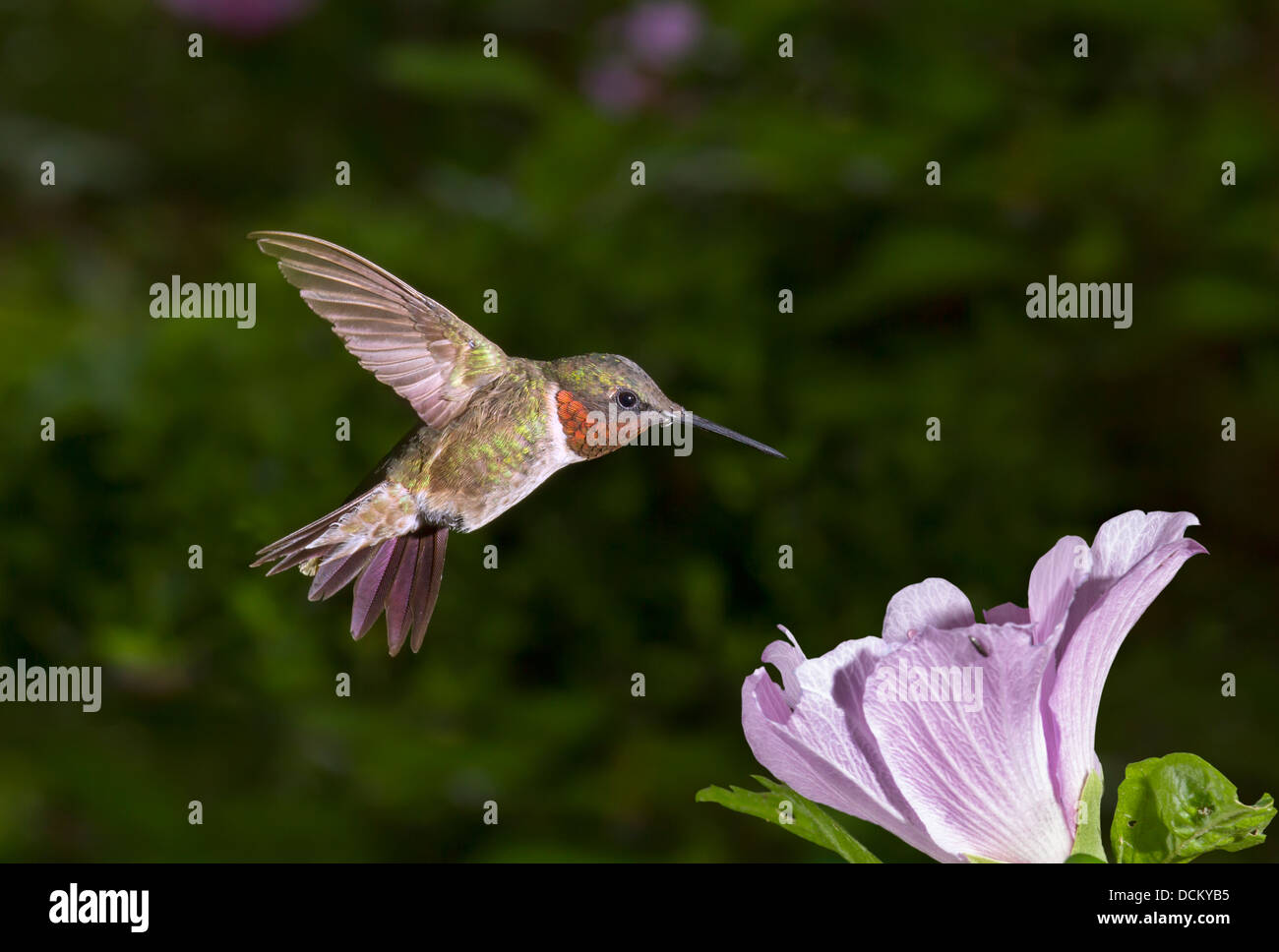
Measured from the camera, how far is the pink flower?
0.97ft

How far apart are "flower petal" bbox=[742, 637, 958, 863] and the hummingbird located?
0.07 meters

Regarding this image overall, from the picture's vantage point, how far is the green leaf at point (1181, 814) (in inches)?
11.3

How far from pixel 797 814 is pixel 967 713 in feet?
0.16

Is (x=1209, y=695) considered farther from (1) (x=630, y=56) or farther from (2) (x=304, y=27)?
(2) (x=304, y=27)

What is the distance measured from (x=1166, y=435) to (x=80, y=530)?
82 centimetres
